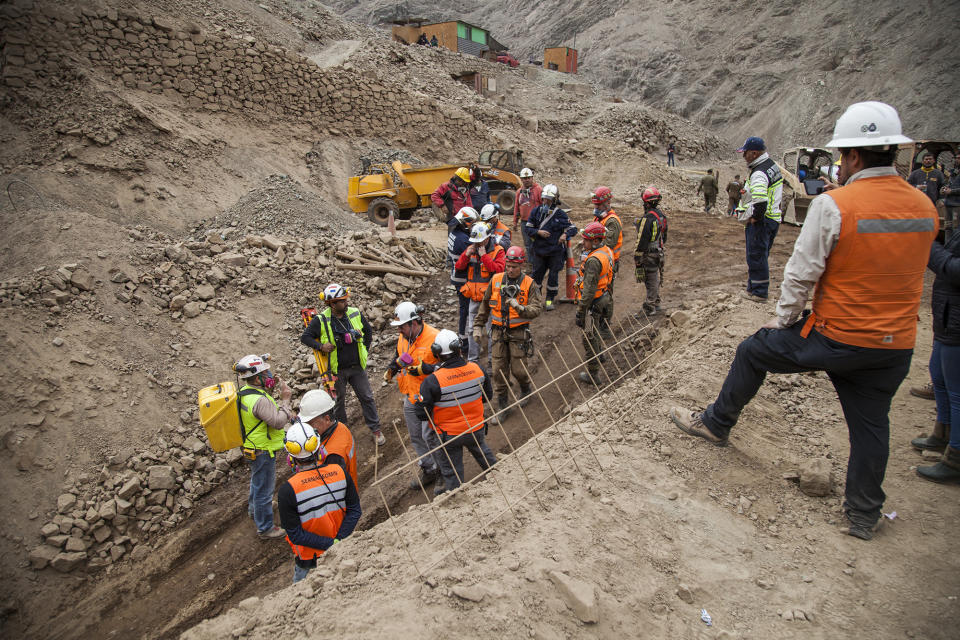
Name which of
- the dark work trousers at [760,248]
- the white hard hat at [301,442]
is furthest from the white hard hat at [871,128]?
the dark work trousers at [760,248]

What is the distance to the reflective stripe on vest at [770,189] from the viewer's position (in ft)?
20.6

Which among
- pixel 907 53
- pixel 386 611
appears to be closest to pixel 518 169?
pixel 386 611

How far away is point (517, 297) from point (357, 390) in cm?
234

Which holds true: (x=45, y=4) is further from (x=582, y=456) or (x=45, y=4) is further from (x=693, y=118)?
(x=693, y=118)

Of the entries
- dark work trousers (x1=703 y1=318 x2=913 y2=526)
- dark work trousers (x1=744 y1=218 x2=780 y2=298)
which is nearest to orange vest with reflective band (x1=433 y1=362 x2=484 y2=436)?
dark work trousers (x1=703 y1=318 x2=913 y2=526)

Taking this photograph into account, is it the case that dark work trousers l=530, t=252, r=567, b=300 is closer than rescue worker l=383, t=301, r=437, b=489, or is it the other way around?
rescue worker l=383, t=301, r=437, b=489

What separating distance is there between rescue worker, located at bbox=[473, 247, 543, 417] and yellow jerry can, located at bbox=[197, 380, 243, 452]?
9.50ft

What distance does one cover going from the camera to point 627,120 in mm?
26297

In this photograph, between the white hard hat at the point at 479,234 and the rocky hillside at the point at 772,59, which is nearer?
the white hard hat at the point at 479,234

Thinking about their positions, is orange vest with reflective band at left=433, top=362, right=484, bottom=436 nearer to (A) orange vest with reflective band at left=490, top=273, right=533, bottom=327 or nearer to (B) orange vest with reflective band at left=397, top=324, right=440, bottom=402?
(B) orange vest with reflective band at left=397, top=324, right=440, bottom=402

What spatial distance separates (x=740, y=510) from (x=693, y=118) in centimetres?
3436

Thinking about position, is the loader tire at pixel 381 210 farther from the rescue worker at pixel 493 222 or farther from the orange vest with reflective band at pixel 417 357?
the orange vest with reflective band at pixel 417 357

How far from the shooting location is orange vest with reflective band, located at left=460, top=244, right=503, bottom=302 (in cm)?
699

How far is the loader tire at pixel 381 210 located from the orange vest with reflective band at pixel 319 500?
11640 millimetres
